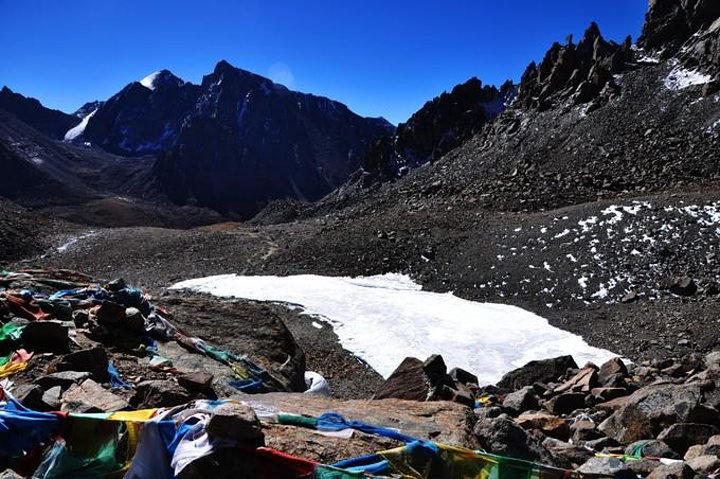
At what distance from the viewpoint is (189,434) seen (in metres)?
4.01

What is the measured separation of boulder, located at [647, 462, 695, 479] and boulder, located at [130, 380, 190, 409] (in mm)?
Answer: 4918

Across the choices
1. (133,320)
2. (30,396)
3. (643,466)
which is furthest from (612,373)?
(30,396)

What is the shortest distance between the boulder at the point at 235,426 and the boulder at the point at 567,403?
23.6 feet

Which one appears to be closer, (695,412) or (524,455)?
(524,455)

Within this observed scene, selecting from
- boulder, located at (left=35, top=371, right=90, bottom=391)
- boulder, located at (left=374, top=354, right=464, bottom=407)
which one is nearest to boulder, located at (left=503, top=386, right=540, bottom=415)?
boulder, located at (left=374, top=354, right=464, bottom=407)

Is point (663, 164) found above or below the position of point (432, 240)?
above

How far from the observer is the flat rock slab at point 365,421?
14.6 feet

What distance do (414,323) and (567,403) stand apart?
1031cm

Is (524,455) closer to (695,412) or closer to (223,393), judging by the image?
(695,412)

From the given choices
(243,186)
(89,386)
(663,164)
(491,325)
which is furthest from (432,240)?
(243,186)

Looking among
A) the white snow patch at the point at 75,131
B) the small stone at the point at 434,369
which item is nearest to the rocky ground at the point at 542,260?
Result: the small stone at the point at 434,369

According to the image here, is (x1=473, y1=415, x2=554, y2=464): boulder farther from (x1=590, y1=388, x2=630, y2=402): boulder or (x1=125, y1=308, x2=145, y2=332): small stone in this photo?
(x1=125, y1=308, x2=145, y2=332): small stone

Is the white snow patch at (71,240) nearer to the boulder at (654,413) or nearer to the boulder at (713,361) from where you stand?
the boulder at (654,413)

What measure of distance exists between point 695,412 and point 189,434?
657cm
